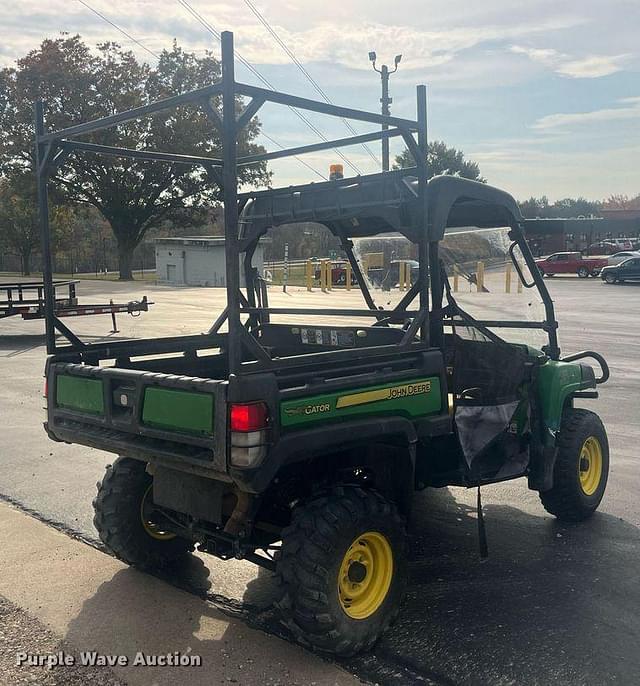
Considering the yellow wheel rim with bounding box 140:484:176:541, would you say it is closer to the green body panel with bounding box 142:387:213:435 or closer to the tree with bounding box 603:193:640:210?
the green body panel with bounding box 142:387:213:435

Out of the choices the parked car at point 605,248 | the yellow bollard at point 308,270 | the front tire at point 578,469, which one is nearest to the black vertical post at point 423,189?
the front tire at point 578,469

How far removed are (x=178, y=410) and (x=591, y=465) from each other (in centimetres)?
317

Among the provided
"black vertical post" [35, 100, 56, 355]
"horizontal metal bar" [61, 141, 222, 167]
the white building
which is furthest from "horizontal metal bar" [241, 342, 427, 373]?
the white building

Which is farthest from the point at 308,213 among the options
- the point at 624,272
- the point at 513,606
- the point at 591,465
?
the point at 624,272

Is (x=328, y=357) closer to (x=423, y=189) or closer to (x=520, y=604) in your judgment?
(x=423, y=189)

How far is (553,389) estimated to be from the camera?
4559mm

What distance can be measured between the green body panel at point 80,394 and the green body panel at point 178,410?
1.25ft

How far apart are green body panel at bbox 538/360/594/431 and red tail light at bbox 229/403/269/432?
2.25 meters

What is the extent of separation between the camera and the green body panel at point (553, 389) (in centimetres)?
454

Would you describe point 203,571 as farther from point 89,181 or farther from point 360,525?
point 89,181

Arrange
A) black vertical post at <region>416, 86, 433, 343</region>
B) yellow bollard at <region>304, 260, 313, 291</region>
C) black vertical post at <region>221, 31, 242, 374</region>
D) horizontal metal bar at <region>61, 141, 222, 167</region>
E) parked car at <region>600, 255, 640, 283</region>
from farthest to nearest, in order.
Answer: parked car at <region>600, 255, 640, 283</region>, yellow bollard at <region>304, 260, 313, 291</region>, horizontal metal bar at <region>61, 141, 222, 167</region>, black vertical post at <region>416, 86, 433, 343</region>, black vertical post at <region>221, 31, 242, 374</region>

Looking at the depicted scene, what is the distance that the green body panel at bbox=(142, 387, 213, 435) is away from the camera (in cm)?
310

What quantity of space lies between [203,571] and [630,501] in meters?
3.10

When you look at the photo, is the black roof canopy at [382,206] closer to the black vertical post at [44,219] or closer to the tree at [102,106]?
the black vertical post at [44,219]
